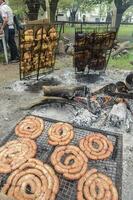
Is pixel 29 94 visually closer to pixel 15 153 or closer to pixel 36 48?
pixel 36 48

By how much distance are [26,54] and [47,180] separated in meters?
4.49

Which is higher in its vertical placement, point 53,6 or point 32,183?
point 53,6

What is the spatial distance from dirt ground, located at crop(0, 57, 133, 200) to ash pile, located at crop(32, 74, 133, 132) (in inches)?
12.2

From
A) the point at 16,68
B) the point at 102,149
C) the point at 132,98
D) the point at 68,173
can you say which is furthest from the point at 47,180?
the point at 16,68

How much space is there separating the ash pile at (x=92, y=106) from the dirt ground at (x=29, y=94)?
31 centimetres

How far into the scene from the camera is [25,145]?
327 cm

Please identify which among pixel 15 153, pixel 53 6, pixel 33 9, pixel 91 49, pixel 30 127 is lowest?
pixel 15 153

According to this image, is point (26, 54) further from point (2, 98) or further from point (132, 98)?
point (132, 98)

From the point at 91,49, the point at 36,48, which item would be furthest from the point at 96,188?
the point at 91,49

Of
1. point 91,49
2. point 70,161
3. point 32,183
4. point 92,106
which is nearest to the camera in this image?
point 32,183

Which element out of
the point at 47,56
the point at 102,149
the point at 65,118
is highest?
the point at 47,56

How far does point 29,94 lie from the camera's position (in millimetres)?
6426

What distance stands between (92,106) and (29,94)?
1847mm

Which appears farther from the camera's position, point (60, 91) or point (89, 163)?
point (60, 91)
